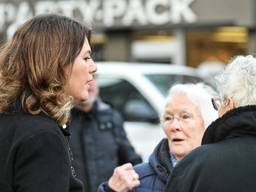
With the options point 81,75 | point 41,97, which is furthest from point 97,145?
point 41,97

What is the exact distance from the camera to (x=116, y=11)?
16.2m

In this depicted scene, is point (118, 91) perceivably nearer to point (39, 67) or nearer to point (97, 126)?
point (97, 126)

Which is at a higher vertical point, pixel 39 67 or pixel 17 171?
pixel 39 67

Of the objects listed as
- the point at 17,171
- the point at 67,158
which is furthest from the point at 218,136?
the point at 17,171

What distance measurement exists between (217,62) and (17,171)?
13.7 meters

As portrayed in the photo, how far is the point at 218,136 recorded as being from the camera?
102 inches

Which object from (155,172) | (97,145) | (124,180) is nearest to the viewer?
(124,180)

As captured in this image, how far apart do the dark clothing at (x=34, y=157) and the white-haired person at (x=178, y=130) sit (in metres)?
0.98

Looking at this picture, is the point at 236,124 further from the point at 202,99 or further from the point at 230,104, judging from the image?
the point at 202,99

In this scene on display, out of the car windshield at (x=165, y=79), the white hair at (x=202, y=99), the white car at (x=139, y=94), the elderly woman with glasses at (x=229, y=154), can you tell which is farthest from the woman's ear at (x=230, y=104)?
the car windshield at (x=165, y=79)

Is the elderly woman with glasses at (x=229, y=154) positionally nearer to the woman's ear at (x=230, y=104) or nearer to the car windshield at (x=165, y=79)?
the woman's ear at (x=230, y=104)

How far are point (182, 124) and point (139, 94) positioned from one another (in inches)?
198

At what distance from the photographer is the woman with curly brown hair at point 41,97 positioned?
2523 millimetres

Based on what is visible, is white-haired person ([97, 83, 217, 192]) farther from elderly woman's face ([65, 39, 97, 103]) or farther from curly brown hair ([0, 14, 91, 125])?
curly brown hair ([0, 14, 91, 125])
